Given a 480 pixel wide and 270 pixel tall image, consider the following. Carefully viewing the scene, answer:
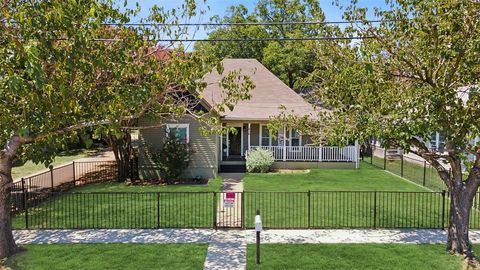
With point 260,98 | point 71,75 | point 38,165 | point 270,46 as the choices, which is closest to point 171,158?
point 260,98

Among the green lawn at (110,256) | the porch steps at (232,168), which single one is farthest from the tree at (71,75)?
the porch steps at (232,168)

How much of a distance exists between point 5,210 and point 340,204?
384 inches

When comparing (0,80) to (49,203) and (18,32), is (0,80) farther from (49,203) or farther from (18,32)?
(49,203)

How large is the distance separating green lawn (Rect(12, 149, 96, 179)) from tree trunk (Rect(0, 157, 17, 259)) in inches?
480

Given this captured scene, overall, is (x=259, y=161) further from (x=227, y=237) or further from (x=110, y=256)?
(x=110, y=256)

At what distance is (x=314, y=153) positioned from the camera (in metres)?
22.8

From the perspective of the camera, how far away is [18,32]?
7.84 meters

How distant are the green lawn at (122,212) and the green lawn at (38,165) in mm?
8109

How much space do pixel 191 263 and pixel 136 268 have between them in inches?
44.4

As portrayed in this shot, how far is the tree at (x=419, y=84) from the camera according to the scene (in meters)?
7.94

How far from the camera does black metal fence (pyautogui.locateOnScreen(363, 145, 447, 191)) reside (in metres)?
17.6

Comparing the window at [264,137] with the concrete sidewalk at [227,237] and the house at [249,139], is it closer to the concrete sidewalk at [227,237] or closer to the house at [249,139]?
the house at [249,139]

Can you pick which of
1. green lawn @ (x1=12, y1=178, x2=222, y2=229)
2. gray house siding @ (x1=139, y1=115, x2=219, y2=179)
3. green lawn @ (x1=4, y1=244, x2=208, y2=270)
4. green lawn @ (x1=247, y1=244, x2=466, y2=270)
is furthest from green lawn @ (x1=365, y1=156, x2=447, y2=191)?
green lawn @ (x1=4, y1=244, x2=208, y2=270)

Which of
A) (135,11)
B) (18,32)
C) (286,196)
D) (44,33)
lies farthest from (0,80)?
(286,196)
